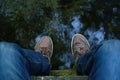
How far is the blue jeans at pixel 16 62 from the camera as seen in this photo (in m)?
1.07

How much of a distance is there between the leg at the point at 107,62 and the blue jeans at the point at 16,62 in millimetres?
199

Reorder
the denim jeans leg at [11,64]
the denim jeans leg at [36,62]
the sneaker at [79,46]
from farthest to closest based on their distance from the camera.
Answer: the sneaker at [79,46] < the denim jeans leg at [36,62] < the denim jeans leg at [11,64]

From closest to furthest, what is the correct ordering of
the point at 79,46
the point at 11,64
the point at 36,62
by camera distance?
the point at 11,64, the point at 36,62, the point at 79,46

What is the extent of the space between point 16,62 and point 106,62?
249 millimetres

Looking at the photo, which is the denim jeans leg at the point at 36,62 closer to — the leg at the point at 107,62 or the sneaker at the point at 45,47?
the leg at the point at 107,62

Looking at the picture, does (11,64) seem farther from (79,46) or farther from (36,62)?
(79,46)

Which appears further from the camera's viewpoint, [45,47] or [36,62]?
[45,47]

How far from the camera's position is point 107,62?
3.60 ft

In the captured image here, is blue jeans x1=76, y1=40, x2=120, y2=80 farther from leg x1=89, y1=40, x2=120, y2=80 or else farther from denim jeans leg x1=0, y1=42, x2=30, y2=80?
denim jeans leg x1=0, y1=42, x2=30, y2=80

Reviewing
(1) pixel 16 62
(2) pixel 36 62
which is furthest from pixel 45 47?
(1) pixel 16 62

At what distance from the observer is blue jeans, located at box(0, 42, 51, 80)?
1070 millimetres

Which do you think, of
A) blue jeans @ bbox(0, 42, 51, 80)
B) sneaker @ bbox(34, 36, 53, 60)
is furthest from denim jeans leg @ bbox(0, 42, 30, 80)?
sneaker @ bbox(34, 36, 53, 60)

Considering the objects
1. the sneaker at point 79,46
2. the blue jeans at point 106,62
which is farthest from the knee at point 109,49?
the sneaker at point 79,46

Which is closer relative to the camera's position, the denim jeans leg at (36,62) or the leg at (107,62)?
the leg at (107,62)
